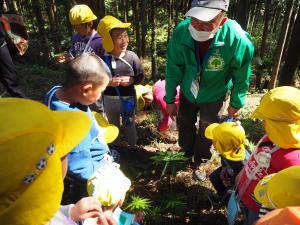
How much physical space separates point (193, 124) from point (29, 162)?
317 cm

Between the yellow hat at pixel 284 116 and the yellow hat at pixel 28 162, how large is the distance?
1.63m

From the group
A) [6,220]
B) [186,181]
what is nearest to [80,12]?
[186,181]

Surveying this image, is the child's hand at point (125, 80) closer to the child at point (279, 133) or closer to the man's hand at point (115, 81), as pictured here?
the man's hand at point (115, 81)

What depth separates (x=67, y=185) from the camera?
360 cm

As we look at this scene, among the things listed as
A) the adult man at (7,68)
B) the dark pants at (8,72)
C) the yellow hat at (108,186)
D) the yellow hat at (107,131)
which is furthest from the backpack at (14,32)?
the yellow hat at (108,186)

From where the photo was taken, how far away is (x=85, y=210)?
1.88 metres

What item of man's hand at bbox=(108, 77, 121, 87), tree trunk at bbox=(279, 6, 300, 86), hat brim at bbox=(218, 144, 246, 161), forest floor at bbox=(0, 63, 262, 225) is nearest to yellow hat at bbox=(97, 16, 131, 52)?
man's hand at bbox=(108, 77, 121, 87)

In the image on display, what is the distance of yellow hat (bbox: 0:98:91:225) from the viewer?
1.08 metres

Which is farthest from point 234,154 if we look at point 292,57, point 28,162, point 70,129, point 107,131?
point 292,57

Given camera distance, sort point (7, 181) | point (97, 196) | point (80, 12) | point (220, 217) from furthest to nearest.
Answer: point (80, 12) → point (220, 217) → point (97, 196) → point (7, 181)

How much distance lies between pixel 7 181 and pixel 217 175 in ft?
9.05

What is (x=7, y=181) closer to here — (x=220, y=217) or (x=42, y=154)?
(x=42, y=154)

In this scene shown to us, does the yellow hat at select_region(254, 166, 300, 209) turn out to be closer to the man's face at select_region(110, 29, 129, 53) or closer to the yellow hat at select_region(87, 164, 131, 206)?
the yellow hat at select_region(87, 164, 131, 206)

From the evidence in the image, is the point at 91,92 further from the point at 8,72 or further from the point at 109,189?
the point at 8,72
